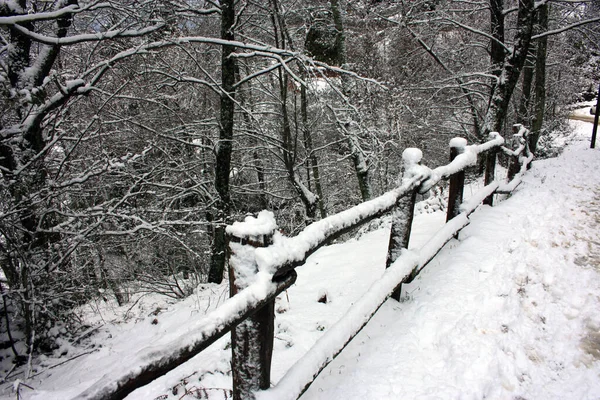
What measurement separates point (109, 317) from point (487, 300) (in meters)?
6.17

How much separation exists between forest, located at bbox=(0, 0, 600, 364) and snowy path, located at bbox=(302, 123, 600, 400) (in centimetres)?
309

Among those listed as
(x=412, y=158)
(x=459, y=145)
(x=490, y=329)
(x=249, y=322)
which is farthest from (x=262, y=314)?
(x=459, y=145)

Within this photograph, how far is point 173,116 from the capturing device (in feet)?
31.5

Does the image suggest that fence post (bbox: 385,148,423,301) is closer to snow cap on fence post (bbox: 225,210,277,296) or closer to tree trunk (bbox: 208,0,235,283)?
snow cap on fence post (bbox: 225,210,277,296)

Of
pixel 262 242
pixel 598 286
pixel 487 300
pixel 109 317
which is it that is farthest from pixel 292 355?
pixel 109 317

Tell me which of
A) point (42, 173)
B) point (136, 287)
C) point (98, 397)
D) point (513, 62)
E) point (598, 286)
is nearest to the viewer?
point (98, 397)

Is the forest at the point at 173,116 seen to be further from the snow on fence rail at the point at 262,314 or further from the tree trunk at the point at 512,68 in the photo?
the snow on fence rail at the point at 262,314

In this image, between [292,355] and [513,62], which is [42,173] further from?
[513,62]

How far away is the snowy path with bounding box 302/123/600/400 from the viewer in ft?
7.42

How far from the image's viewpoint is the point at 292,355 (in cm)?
285

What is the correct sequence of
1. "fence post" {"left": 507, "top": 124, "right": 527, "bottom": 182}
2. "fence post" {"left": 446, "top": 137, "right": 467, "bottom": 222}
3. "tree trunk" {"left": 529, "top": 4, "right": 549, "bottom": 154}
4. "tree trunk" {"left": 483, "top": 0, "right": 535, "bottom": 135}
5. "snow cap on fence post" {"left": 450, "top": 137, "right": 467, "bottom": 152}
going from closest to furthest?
"fence post" {"left": 446, "top": 137, "right": 467, "bottom": 222}, "snow cap on fence post" {"left": 450, "top": 137, "right": 467, "bottom": 152}, "fence post" {"left": 507, "top": 124, "right": 527, "bottom": 182}, "tree trunk" {"left": 483, "top": 0, "right": 535, "bottom": 135}, "tree trunk" {"left": 529, "top": 4, "right": 549, "bottom": 154}

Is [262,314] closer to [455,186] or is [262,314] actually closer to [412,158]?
[412,158]

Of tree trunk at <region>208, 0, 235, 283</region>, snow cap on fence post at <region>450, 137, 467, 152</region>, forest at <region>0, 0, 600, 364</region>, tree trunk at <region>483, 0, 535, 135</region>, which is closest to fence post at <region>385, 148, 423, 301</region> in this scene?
snow cap on fence post at <region>450, 137, 467, 152</region>

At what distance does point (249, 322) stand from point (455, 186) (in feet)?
Answer: 11.0
